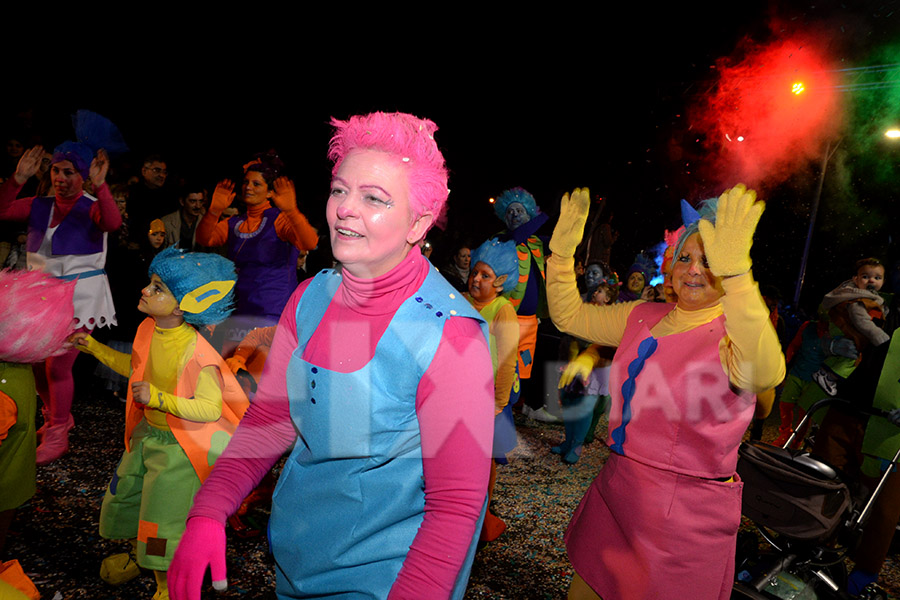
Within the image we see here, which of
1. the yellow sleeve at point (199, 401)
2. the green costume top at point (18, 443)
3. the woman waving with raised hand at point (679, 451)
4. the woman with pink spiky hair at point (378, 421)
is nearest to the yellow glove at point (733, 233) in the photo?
the woman waving with raised hand at point (679, 451)

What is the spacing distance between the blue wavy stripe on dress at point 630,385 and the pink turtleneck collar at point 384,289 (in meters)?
1.22

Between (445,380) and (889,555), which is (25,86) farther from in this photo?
(889,555)

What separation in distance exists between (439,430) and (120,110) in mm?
8070

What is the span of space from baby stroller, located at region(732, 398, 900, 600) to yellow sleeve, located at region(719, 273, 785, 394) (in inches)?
50.8

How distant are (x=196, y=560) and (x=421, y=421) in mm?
677

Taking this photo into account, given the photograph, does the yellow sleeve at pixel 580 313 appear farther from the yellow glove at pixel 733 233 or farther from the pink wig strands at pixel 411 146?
the pink wig strands at pixel 411 146

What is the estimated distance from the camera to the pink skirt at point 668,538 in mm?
2154

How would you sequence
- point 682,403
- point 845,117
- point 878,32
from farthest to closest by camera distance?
1. point 845,117
2. point 878,32
3. point 682,403

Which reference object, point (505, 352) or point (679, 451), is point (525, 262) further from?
point (679, 451)

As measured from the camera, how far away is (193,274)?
113 inches

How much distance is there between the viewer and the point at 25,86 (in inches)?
268

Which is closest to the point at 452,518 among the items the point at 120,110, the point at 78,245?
the point at 78,245

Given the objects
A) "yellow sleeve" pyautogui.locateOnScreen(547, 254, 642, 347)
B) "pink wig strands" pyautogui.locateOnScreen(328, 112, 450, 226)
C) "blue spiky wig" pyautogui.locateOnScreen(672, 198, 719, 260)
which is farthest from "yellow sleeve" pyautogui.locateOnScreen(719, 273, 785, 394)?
"pink wig strands" pyautogui.locateOnScreen(328, 112, 450, 226)

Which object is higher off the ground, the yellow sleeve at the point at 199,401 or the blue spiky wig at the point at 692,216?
the blue spiky wig at the point at 692,216
